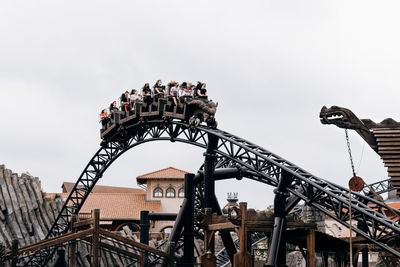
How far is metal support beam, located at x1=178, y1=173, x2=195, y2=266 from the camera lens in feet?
66.7

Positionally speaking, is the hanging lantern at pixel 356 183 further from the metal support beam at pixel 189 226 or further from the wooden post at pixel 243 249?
the metal support beam at pixel 189 226

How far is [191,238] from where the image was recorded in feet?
67.4

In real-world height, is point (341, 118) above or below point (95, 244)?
above

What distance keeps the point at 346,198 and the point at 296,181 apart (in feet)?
6.45

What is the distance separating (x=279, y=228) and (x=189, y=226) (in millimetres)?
4862

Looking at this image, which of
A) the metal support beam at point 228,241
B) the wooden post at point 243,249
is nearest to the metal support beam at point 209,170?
the metal support beam at point 228,241

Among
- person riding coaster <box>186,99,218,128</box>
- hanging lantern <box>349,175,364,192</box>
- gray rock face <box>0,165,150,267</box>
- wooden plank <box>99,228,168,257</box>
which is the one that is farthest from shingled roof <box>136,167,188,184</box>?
hanging lantern <box>349,175,364,192</box>

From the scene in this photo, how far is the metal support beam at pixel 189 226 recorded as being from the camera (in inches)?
800

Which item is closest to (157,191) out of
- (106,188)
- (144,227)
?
(106,188)

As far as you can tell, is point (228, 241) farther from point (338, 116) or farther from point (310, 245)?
point (338, 116)

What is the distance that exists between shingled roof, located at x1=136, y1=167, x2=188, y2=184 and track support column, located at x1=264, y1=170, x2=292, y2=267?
1566 inches

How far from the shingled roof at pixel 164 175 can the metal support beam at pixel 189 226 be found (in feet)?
118

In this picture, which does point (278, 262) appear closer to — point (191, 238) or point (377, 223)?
point (377, 223)

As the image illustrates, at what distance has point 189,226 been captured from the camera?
68.4 ft
